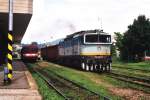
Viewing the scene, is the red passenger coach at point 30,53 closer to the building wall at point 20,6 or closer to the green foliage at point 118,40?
the green foliage at point 118,40

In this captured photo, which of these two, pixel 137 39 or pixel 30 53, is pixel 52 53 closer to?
pixel 30 53

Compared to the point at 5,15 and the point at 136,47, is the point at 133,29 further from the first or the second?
the point at 5,15

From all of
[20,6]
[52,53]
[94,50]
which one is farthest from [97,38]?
[52,53]

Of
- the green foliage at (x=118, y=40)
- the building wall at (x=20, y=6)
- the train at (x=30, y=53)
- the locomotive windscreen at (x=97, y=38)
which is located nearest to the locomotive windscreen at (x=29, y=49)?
the train at (x=30, y=53)

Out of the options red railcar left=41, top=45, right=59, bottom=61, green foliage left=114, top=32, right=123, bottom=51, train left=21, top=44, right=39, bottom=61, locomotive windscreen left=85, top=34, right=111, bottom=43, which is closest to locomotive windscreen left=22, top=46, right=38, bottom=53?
train left=21, top=44, right=39, bottom=61

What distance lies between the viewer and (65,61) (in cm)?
4369

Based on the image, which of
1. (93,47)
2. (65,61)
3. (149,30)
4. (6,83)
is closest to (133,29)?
(149,30)

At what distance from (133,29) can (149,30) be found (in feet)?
9.59

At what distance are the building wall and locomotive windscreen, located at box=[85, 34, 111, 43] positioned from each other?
17.4 feet

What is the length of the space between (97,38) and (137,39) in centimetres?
4027

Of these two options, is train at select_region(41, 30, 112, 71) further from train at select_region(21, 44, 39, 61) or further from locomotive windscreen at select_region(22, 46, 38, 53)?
locomotive windscreen at select_region(22, 46, 38, 53)

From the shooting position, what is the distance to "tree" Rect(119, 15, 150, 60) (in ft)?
235

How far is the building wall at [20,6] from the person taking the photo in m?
30.1

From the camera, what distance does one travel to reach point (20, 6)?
30.3 meters
